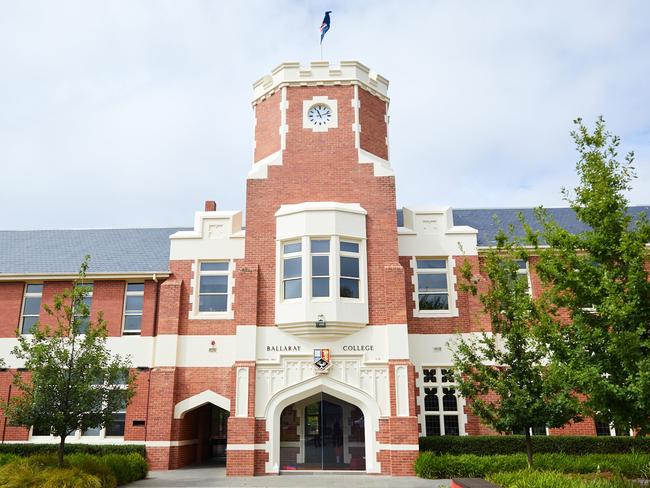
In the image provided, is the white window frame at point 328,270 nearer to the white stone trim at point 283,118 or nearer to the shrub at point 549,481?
the white stone trim at point 283,118

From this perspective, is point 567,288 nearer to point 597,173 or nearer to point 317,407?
point 597,173

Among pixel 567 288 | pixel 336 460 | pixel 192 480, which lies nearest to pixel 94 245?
pixel 192 480

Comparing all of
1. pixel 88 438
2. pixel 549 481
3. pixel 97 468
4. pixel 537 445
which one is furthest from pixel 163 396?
pixel 549 481

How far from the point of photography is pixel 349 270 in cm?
1931

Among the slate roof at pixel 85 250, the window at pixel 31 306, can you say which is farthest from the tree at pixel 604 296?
the window at pixel 31 306

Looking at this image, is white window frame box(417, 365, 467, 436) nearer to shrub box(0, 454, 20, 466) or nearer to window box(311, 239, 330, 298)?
window box(311, 239, 330, 298)

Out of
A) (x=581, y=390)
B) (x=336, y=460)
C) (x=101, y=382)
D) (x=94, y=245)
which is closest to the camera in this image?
(x=581, y=390)

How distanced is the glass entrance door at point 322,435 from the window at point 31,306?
11.0 m

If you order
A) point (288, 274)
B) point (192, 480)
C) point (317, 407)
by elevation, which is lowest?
point (192, 480)

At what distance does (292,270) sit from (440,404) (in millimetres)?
6945

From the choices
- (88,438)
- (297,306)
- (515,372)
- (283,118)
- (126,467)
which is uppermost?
(283,118)

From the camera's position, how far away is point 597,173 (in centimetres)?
1223

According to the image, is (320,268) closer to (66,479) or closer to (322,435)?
(322,435)

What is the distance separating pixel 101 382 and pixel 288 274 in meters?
6.86
